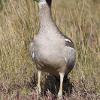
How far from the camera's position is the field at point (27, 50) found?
7.77 meters

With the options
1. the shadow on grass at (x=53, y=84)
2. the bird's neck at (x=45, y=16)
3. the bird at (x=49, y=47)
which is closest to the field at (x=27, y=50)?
the shadow on grass at (x=53, y=84)

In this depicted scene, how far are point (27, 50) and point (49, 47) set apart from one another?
153cm

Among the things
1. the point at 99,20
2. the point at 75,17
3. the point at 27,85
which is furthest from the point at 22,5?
the point at 99,20

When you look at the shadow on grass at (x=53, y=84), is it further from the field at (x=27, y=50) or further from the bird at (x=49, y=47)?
the bird at (x=49, y=47)

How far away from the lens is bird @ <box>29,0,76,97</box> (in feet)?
23.2

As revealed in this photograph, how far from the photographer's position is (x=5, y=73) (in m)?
8.14

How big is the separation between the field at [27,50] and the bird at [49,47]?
51 centimetres

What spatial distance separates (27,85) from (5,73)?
43 centimetres

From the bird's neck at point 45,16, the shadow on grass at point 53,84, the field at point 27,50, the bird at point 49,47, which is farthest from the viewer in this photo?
the shadow on grass at point 53,84

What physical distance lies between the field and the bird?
19.9 inches

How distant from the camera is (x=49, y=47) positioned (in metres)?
7.04

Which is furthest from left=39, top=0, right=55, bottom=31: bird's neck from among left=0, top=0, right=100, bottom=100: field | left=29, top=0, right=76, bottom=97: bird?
left=0, top=0, right=100, bottom=100: field

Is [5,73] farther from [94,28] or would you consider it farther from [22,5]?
[94,28]

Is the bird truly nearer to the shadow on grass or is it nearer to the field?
the field
